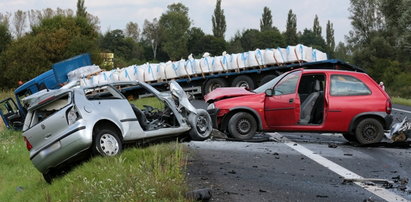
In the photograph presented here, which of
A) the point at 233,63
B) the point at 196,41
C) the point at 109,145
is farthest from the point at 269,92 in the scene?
the point at 196,41

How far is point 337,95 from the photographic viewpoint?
11328 millimetres

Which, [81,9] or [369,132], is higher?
[81,9]

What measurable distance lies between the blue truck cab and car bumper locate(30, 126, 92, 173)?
10.5m

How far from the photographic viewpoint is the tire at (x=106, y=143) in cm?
878

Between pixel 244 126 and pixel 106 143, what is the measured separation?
3489 mm

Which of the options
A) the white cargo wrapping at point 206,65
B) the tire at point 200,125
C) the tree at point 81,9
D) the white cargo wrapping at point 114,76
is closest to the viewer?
the tire at point 200,125

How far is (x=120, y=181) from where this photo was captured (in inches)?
258

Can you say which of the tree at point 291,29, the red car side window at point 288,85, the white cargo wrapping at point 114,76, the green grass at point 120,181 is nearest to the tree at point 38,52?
the white cargo wrapping at point 114,76

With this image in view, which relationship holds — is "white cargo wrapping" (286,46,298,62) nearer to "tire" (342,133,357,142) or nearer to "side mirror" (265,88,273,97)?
"tire" (342,133,357,142)

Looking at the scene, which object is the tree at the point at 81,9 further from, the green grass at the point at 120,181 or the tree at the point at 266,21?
the green grass at the point at 120,181

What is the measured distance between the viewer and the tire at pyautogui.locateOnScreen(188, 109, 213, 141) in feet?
33.8

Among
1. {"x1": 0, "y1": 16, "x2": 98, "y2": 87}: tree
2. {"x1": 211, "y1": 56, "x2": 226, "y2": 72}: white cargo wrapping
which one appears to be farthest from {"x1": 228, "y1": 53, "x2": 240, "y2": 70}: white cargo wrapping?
{"x1": 0, "y1": 16, "x2": 98, "y2": 87}: tree

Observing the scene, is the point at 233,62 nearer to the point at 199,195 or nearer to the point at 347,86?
the point at 347,86

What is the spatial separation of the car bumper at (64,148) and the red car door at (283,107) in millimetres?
4227
